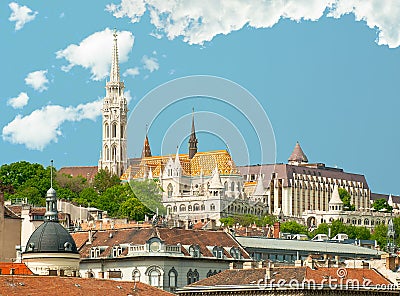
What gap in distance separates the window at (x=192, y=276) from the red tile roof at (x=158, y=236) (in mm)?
1887

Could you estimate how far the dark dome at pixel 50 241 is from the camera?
129625mm

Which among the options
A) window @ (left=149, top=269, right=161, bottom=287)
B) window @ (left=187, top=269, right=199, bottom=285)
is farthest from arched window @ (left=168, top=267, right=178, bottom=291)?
window @ (left=187, top=269, right=199, bottom=285)

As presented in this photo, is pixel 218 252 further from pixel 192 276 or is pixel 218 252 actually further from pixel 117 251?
pixel 117 251

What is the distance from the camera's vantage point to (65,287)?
10612 cm

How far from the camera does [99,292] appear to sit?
10769cm

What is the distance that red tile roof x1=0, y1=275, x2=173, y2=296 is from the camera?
102 m

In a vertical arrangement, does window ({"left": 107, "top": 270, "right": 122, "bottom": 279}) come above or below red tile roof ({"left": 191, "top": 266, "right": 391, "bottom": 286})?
above

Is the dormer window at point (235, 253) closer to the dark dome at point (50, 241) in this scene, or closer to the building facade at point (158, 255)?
the building facade at point (158, 255)

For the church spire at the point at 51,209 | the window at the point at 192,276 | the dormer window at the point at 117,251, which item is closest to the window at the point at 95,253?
the dormer window at the point at 117,251

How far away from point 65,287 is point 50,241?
24.1 metres

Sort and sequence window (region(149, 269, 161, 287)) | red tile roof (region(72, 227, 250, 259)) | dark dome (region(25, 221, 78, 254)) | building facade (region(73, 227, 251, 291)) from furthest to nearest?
red tile roof (region(72, 227, 250, 259)) → building facade (region(73, 227, 251, 291)) → window (region(149, 269, 161, 287)) → dark dome (region(25, 221, 78, 254))

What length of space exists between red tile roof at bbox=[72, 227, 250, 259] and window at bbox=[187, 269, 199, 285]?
1.89 metres

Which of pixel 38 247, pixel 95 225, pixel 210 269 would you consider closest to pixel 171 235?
pixel 210 269

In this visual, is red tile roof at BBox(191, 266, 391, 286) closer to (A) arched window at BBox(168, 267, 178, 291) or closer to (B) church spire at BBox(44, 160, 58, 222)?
(A) arched window at BBox(168, 267, 178, 291)
